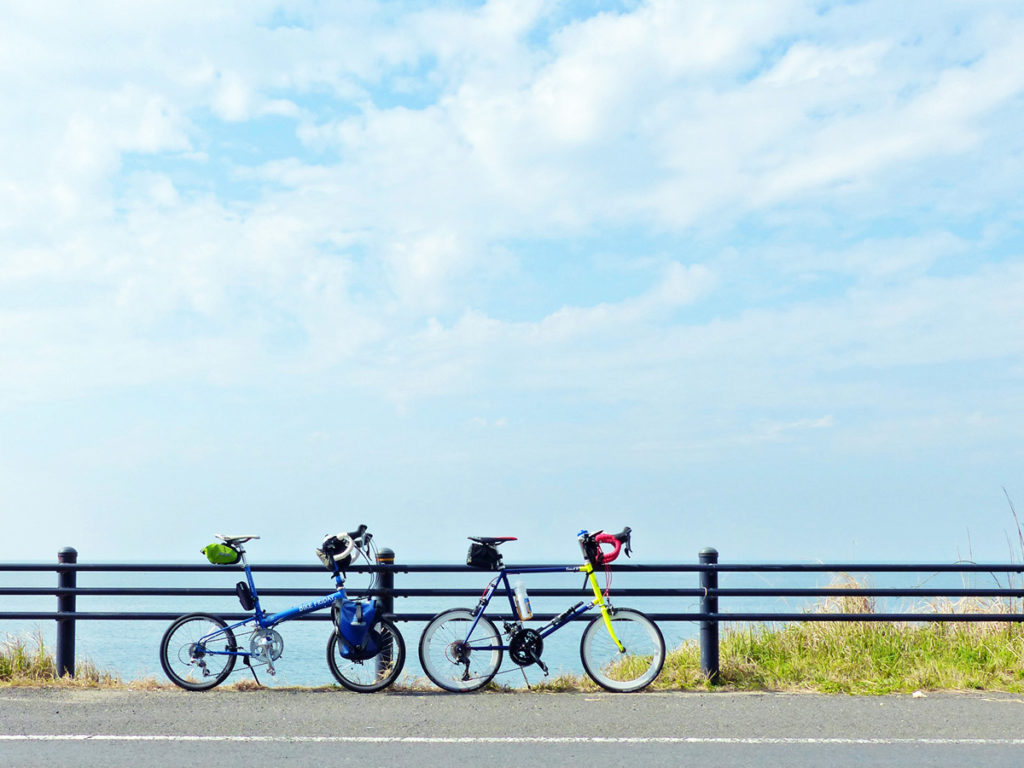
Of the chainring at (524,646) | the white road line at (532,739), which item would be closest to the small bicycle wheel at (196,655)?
the white road line at (532,739)

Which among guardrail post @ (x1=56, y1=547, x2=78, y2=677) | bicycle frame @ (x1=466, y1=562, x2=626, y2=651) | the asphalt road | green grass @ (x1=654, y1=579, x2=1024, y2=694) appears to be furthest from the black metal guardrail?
the asphalt road

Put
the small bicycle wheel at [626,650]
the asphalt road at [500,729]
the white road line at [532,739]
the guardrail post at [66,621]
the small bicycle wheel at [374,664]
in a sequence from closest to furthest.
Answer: the asphalt road at [500,729] < the white road line at [532,739] < the small bicycle wheel at [374,664] < the small bicycle wheel at [626,650] < the guardrail post at [66,621]

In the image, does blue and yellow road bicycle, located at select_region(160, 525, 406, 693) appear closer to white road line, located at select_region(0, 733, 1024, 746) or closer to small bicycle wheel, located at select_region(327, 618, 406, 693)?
small bicycle wheel, located at select_region(327, 618, 406, 693)

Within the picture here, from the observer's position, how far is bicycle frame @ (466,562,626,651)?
890 cm

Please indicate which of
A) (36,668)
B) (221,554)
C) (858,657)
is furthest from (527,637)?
(36,668)

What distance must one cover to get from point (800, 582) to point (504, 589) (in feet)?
10.6

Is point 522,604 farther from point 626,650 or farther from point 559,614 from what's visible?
point 626,650

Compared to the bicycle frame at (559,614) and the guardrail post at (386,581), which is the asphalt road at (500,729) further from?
the guardrail post at (386,581)

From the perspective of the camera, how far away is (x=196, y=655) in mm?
8883

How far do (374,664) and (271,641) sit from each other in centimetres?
97

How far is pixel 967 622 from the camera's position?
985 centimetres

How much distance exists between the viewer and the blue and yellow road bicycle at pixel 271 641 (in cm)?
883

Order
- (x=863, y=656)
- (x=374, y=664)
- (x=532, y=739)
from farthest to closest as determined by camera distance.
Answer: (x=863, y=656)
(x=374, y=664)
(x=532, y=739)

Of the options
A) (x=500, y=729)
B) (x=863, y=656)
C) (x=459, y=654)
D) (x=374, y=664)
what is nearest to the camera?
(x=500, y=729)
